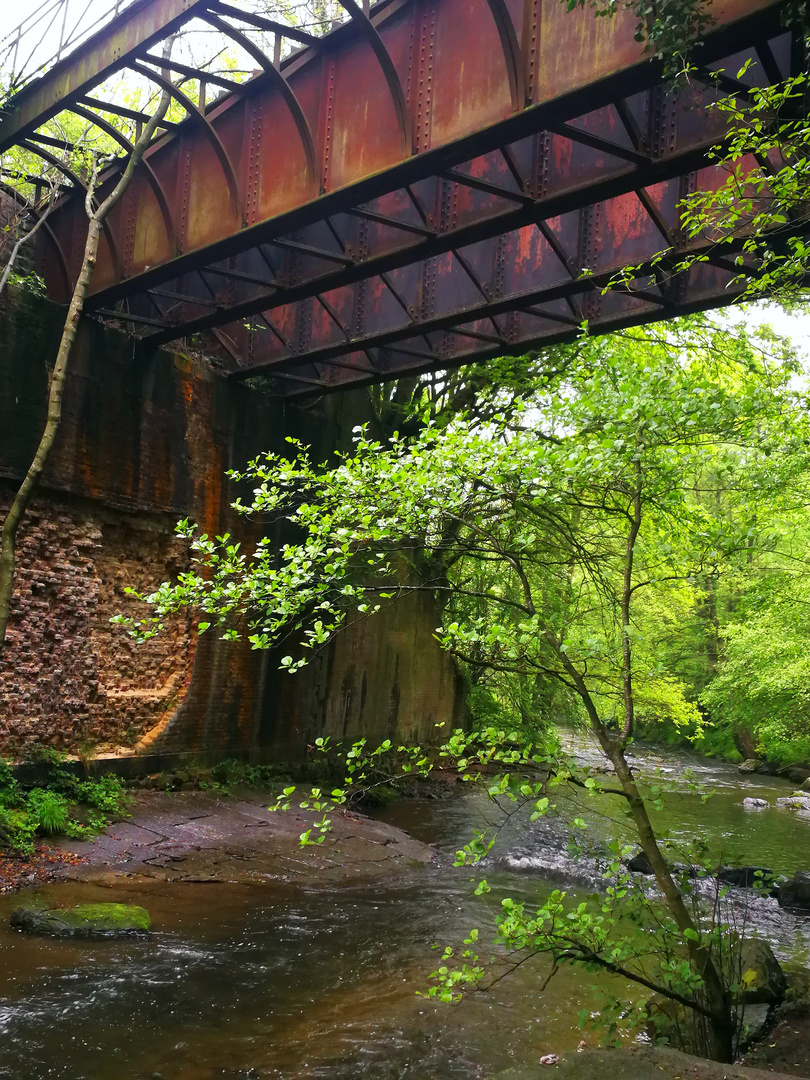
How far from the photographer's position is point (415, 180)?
7801 millimetres

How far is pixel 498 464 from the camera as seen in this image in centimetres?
536

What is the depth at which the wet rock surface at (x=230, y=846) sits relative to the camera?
942 centimetres

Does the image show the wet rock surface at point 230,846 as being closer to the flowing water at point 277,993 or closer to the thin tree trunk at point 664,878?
the flowing water at point 277,993

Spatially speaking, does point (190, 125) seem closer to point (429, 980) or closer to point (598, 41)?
point (598, 41)

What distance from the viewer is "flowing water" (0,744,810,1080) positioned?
5461 millimetres

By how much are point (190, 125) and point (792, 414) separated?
25.1ft

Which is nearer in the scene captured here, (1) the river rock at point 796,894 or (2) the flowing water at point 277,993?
(2) the flowing water at point 277,993

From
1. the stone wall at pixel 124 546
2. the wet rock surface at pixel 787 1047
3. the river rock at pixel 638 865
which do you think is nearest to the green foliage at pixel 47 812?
the stone wall at pixel 124 546

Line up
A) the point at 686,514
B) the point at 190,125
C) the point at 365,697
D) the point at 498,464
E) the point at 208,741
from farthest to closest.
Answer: the point at 365,697
the point at 208,741
the point at 190,125
the point at 686,514
the point at 498,464

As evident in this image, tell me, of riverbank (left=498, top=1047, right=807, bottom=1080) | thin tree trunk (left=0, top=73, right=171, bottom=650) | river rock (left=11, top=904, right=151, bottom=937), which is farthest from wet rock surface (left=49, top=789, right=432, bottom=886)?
riverbank (left=498, top=1047, right=807, bottom=1080)

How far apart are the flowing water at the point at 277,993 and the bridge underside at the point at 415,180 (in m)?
4.99

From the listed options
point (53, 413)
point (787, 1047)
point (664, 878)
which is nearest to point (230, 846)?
point (53, 413)

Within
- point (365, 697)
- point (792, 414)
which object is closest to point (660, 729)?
point (365, 697)

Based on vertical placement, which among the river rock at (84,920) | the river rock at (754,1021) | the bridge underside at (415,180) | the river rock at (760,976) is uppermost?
the bridge underside at (415,180)
